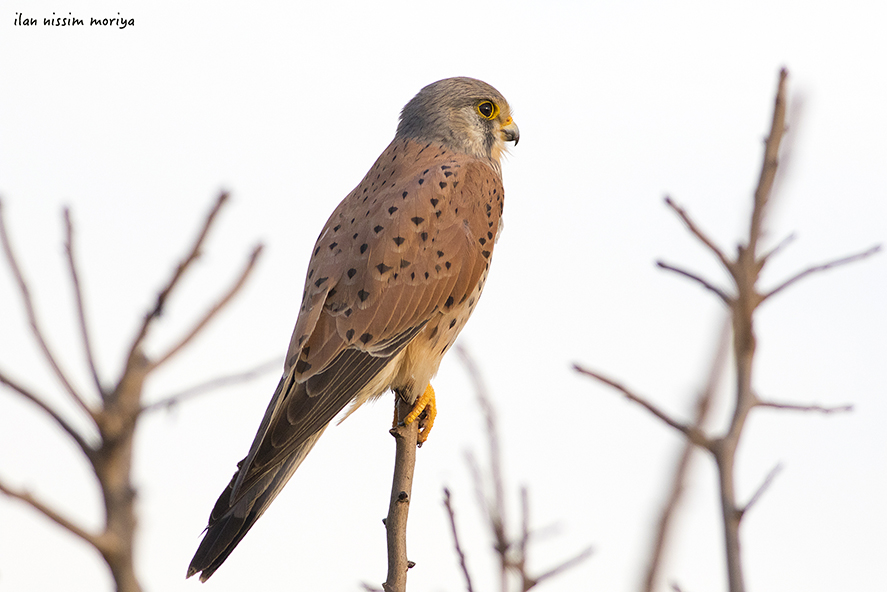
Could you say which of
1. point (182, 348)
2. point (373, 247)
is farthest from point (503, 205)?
point (182, 348)

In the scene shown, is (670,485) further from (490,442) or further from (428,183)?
(428,183)

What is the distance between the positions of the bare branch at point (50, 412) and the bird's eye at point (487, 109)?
3140 mm

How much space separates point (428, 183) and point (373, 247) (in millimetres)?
389

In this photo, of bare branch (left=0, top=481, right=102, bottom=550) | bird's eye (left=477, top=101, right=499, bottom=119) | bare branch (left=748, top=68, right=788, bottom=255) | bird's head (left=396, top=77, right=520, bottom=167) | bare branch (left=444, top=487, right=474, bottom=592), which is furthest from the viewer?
Answer: bird's eye (left=477, top=101, right=499, bottom=119)

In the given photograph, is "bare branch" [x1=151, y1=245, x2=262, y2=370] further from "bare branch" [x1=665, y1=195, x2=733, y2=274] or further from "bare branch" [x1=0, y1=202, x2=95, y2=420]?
"bare branch" [x1=665, y1=195, x2=733, y2=274]

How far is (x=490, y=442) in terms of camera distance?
6.93ft

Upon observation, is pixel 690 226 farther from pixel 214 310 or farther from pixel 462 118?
pixel 462 118

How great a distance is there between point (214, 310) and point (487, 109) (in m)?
3.00

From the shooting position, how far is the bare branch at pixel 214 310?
1101 mm

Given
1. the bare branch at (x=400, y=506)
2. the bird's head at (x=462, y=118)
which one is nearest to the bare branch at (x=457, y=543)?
the bare branch at (x=400, y=506)

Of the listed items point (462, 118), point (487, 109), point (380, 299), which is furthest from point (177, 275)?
point (487, 109)

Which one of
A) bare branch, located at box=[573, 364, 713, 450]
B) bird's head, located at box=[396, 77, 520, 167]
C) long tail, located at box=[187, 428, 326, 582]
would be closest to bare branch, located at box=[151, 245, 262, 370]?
bare branch, located at box=[573, 364, 713, 450]

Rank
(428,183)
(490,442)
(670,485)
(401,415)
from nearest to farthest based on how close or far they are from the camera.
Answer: (670,485), (490,442), (401,415), (428,183)

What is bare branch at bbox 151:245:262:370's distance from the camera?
3.61 ft
